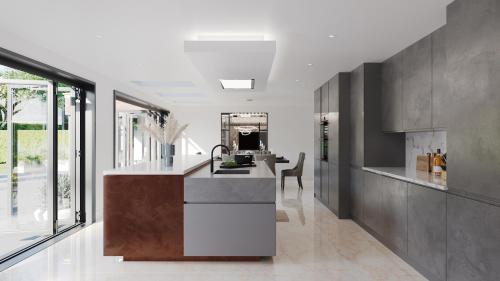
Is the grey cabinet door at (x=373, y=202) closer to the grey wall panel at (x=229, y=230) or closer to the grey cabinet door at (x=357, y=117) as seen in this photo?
the grey cabinet door at (x=357, y=117)

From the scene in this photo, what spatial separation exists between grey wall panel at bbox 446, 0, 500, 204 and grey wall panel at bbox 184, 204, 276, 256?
5.71 ft

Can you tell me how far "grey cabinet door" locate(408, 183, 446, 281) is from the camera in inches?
117

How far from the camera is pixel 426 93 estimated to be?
12.0 ft

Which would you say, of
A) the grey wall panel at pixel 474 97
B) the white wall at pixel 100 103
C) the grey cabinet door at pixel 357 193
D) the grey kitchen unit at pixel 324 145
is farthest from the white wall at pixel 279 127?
the grey wall panel at pixel 474 97

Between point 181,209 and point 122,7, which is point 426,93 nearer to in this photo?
point 181,209

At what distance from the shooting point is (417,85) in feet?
12.6

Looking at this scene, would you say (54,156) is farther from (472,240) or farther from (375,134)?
(472,240)

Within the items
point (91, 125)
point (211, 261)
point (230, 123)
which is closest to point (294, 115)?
point (230, 123)

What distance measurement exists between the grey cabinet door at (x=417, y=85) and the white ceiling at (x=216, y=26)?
0.48ft

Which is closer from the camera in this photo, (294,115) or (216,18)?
(216,18)

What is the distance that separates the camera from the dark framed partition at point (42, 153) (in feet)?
12.9

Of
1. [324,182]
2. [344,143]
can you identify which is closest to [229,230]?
[344,143]

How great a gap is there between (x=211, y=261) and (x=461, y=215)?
2.36 m

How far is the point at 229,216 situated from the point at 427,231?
6.21ft
